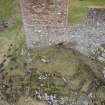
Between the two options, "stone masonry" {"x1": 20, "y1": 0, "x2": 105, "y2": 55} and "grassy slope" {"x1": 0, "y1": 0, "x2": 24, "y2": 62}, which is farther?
"grassy slope" {"x1": 0, "y1": 0, "x2": 24, "y2": 62}

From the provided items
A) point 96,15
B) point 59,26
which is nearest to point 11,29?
point 59,26

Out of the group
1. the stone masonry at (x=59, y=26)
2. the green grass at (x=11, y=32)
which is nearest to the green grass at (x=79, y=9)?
the stone masonry at (x=59, y=26)

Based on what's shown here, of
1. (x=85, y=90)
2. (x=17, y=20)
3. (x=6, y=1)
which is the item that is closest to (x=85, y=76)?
(x=85, y=90)

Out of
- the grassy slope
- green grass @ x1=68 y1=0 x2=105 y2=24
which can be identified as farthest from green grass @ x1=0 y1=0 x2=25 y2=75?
green grass @ x1=68 y1=0 x2=105 y2=24

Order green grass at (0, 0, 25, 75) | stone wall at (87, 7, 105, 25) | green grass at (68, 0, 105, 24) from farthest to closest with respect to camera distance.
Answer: green grass at (0, 0, 25, 75), green grass at (68, 0, 105, 24), stone wall at (87, 7, 105, 25)

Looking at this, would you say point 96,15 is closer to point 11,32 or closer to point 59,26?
point 59,26

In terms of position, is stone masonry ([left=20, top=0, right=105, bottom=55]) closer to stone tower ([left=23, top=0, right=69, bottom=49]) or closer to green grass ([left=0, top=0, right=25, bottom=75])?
stone tower ([left=23, top=0, right=69, bottom=49])
